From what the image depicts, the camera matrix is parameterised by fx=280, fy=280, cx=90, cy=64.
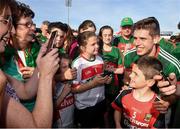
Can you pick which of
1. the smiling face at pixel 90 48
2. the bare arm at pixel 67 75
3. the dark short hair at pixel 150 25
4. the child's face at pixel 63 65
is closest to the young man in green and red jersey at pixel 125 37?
the smiling face at pixel 90 48

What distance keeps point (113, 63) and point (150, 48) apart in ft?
5.60

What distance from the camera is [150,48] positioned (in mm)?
3797

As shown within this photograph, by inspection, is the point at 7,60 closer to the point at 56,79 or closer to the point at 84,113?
the point at 56,79

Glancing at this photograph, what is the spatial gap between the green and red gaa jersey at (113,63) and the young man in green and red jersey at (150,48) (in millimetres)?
1206

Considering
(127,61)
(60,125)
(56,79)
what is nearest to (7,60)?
(56,79)

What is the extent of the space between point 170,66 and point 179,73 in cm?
17

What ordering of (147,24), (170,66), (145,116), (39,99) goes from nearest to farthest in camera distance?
(39,99)
(145,116)
(170,66)
(147,24)

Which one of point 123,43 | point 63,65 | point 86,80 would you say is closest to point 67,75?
point 63,65

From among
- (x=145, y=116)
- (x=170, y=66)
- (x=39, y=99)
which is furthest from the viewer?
(x=170, y=66)

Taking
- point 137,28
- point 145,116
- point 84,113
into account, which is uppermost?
point 137,28

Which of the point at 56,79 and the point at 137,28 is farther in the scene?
the point at 137,28

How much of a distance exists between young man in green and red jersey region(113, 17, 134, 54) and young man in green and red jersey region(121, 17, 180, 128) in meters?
2.37

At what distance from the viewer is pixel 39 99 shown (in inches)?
69.1

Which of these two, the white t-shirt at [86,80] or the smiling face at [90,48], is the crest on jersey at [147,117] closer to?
the white t-shirt at [86,80]
